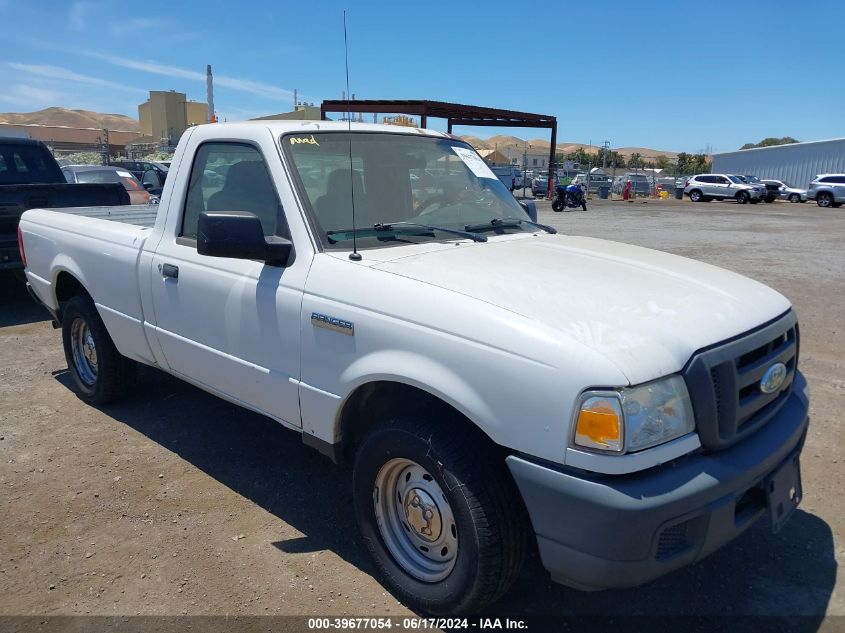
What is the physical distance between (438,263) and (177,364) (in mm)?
1914

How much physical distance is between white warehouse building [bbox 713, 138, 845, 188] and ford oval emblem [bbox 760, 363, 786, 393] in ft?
168

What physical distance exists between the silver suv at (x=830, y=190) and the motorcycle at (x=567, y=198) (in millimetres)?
15534

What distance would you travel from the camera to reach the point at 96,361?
16.0ft

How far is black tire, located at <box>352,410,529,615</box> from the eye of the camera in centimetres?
240

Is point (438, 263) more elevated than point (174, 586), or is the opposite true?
point (438, 263)

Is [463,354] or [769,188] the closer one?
[463,354]

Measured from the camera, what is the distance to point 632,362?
7.12 ft

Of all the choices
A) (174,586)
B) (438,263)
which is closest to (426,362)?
(438,263)

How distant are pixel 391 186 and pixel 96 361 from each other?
2.82 m

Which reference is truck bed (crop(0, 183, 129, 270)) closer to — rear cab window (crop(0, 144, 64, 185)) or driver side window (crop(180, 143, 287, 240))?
rear cab window (crop(0, 144, 64, 185))

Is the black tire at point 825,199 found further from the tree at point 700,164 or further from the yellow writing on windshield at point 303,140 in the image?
the tree at point 700,164

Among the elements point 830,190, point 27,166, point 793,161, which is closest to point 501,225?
point 27,166

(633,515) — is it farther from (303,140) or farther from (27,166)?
(27,166)

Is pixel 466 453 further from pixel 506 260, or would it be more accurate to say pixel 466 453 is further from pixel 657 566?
pixel 506 260
